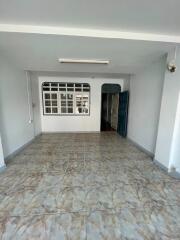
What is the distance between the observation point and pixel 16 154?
11.4 feet

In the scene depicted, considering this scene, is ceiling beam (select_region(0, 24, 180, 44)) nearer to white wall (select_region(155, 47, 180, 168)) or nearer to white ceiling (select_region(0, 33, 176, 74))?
white ceiling (select_region(0, 33, 176, 74))

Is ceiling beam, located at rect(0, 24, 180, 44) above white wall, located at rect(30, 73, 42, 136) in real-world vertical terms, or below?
above

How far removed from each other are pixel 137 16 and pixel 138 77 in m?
2.71

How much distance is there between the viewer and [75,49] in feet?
8.04

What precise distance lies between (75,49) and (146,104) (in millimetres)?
2468

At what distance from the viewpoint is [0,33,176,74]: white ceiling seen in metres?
2.11

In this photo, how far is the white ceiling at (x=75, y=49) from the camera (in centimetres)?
211

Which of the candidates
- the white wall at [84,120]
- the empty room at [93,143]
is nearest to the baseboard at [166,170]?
the empty room at [93,143]

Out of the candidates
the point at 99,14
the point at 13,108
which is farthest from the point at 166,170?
the point at 13,108

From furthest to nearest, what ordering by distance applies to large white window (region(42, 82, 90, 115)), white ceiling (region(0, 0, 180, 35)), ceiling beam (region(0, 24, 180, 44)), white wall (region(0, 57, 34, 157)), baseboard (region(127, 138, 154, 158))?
large white window (region(42, 82, 90, 115))
baseboard (region(127, 138, 154, 158))
white wall (region(0, 57, 34, 157))
ceiling beam (region(0, 24, 180, 44))
white ceiling (region(0, 0, 180, 35))

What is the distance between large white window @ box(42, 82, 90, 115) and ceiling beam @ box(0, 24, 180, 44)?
362 cm

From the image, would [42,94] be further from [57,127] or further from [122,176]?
[122,176]

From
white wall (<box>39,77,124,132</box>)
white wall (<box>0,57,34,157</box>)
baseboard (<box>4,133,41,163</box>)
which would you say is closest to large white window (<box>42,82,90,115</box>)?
white wall (<box>39,77,124,132</box>)

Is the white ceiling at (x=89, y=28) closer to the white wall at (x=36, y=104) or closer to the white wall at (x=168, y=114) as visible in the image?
the white wall at (x=168, y=114)
